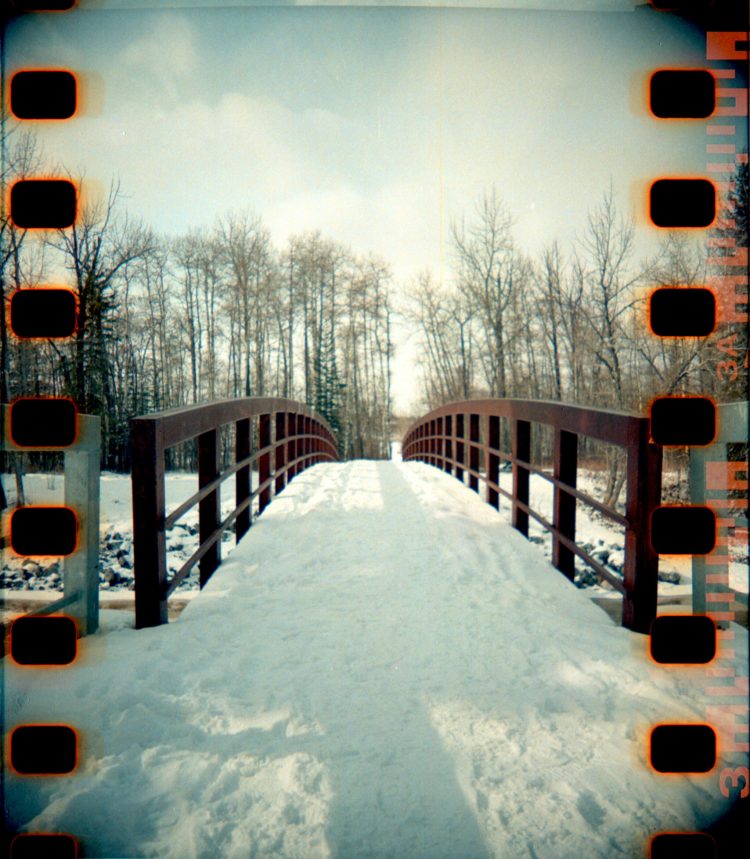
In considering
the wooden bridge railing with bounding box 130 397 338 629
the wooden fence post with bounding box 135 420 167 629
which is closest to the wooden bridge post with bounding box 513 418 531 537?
the wooden bridge railing with bounding box 130 397 338 629

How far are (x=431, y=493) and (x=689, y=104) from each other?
4.58 metres

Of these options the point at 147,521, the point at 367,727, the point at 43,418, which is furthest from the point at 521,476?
the point at 43,418

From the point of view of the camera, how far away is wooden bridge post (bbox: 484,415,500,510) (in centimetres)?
461

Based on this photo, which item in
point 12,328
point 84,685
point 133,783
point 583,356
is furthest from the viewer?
point 583,356

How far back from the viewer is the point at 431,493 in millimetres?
5336

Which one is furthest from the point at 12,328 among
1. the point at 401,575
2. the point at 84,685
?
the point at 401,575

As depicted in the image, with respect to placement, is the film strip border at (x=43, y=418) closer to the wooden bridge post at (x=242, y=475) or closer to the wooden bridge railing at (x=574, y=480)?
the wooden bridge railing at (x=574, y=480)

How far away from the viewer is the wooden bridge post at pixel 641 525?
6.83 feet

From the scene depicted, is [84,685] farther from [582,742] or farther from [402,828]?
[582,742]

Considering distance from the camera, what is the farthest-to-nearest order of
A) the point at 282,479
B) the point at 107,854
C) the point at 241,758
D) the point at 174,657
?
the point at 282,479, the point at 174,657, the point at 241,758, the point at 107,854

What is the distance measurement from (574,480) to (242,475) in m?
2.45

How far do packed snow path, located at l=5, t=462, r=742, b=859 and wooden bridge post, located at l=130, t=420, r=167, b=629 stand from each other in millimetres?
148

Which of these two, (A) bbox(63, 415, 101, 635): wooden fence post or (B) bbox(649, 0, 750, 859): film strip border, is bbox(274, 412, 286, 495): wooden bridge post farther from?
(B) bbox(649, 0, 750, 859): film strip border

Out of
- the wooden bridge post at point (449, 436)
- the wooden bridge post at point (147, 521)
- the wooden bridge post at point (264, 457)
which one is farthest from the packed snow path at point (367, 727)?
the wooden bridge post at point (449, 436)
